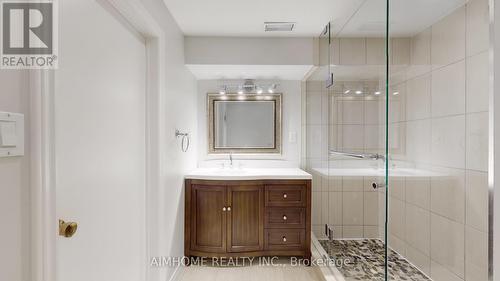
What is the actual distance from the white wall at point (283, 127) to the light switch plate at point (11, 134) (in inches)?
95.7

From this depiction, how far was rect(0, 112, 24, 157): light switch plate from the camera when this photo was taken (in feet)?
2.27

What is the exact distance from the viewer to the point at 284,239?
2.56 metres

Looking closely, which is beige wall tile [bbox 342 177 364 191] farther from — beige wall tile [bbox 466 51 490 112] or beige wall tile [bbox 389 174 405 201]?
beige wall tile [bbox 466 51 490 112]

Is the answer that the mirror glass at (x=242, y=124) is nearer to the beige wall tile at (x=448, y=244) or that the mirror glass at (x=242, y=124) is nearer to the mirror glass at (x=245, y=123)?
the mirror glass at (x=245, y=123)

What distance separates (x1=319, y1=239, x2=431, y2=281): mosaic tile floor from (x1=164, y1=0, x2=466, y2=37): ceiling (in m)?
1.47

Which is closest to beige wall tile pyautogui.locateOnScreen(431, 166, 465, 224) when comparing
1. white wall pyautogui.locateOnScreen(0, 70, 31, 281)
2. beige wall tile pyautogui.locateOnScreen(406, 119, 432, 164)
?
beige wall tile pyautogui.locateOnScreen(406, 119, 432, 164)

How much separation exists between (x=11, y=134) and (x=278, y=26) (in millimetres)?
2128

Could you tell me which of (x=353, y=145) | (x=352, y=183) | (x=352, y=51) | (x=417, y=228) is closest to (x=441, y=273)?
(x=417, y=228)

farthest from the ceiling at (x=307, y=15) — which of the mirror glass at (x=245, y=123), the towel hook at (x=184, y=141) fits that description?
the towel hook at (x=184, y=141)

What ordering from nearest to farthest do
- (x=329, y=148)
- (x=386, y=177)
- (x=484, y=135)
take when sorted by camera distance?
(x=484, y=135) → (x=386, y=177) → (x=329, y=148)

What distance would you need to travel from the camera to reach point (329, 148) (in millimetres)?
2531

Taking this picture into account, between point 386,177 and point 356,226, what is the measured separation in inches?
24.3

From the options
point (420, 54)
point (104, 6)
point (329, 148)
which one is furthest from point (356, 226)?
point (104, 6)

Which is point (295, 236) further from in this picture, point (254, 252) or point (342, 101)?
point (342, 101)
